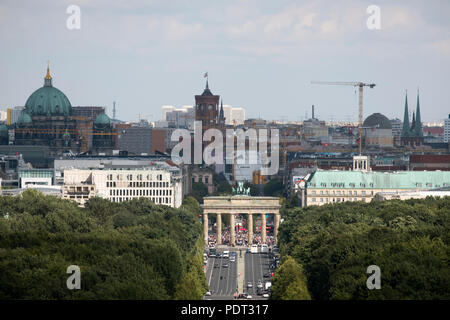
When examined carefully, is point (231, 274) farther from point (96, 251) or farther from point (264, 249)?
point (96, 251)

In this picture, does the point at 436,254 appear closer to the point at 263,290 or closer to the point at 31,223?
the point at 263,290

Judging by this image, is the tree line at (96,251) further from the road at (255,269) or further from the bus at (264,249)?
the bus at (264,249)

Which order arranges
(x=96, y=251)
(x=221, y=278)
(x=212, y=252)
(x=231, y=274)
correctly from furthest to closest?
(x=212, y=252), (x=231, y=274), (x=221, y=278), (x=96, y=251)

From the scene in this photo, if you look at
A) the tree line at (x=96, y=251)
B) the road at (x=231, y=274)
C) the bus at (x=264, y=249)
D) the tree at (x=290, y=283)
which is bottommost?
the bus at (x=264, y=249)

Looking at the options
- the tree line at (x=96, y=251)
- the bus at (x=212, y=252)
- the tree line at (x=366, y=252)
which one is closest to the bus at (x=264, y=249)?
the bus at (x=212, y=252)

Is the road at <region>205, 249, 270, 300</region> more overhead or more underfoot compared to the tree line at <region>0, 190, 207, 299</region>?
more underfoot

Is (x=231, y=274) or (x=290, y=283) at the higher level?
(x=290, y=283)

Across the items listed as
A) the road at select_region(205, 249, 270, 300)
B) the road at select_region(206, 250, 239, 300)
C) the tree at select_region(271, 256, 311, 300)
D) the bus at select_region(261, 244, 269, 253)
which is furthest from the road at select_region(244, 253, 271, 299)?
the tree at select_region(271, 256, 311, 300)

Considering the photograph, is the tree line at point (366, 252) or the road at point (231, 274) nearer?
the tree line at point (366, 252)

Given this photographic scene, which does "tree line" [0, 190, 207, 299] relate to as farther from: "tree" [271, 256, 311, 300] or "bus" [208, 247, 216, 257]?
"tree" [271, 256, 311, 300]

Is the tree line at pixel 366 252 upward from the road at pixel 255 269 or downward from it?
upward

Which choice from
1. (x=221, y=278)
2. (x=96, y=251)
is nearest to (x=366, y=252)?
(x=96, y=251)
